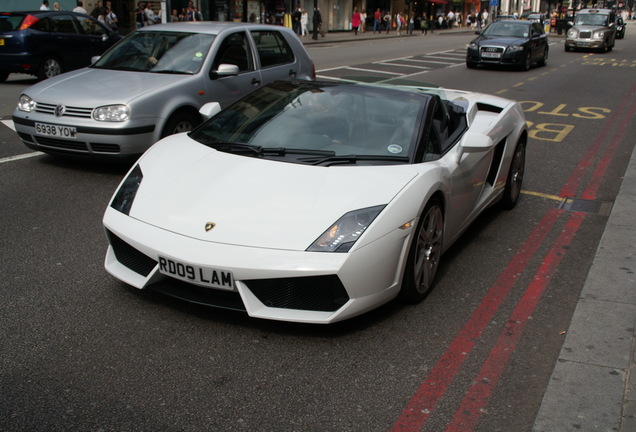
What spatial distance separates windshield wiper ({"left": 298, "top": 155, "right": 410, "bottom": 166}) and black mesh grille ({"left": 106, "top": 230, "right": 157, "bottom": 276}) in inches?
44.4

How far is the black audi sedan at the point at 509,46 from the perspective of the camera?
21.8m

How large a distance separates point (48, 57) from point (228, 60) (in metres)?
8.67

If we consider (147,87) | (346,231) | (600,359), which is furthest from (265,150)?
(147,87)

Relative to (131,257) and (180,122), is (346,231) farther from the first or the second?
(180,122)

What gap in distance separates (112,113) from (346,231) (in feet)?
13.9

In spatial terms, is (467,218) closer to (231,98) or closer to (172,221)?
(172,221)

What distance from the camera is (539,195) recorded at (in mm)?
7383

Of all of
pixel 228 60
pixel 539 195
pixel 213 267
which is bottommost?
pixel 539 195

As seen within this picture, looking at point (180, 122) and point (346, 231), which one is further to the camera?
point (180, 122)

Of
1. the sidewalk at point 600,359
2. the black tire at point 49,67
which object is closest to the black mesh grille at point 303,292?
the sidewalk at point 600,359

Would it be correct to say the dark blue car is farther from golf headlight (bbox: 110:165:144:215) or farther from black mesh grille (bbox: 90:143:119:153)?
golf headlight (bbox: 110:165:144:215)

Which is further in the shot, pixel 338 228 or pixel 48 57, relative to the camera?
pixel 48 57

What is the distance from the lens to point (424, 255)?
441cm

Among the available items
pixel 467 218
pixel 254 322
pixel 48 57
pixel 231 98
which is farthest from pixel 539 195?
pixel 48 57
